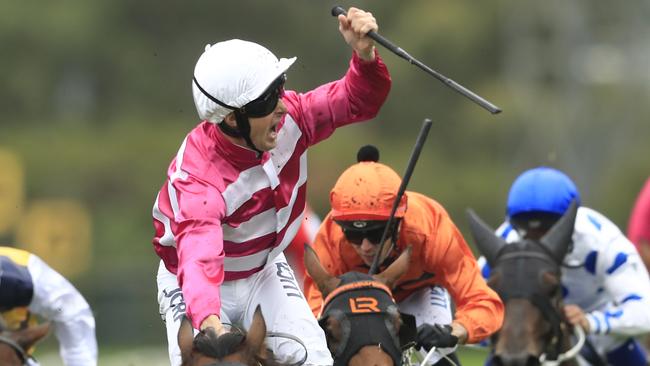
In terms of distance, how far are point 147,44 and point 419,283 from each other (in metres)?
25.4

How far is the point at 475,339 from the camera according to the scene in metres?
7.13

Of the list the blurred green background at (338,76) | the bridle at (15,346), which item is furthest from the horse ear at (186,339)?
the blurred green background at (338,76)

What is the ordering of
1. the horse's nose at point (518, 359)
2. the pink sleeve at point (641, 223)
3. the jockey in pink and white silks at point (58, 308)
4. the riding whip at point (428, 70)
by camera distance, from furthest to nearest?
the pink sleeve at point (641, 223)
the jockey in pink and white silks at point (58, 308)
the horse's nose at point (518, 359)
the riding whip at point (428, 70)

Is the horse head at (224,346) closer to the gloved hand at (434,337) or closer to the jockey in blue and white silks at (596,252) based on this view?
the gloved hand at (434,337)

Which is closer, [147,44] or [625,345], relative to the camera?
[625,345]

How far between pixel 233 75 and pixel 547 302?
238cm

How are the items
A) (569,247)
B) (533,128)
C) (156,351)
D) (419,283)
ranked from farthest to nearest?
(533,128), (156,351), (569,247), (419,283)

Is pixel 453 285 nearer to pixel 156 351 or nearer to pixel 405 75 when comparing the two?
pixel 156 351

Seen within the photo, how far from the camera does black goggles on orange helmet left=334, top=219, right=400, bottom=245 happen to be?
704 centimetres

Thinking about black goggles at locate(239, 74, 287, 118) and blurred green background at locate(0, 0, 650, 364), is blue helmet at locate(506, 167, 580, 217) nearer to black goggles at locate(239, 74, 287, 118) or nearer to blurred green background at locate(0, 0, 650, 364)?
black goggles at locate(239, 74, 287, 118)

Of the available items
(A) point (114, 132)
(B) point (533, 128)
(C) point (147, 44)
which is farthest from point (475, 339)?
(C) point (147, 44)

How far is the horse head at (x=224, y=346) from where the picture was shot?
216 inches

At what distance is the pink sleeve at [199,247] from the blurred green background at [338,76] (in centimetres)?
2039

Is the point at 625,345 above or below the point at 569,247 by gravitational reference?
below
